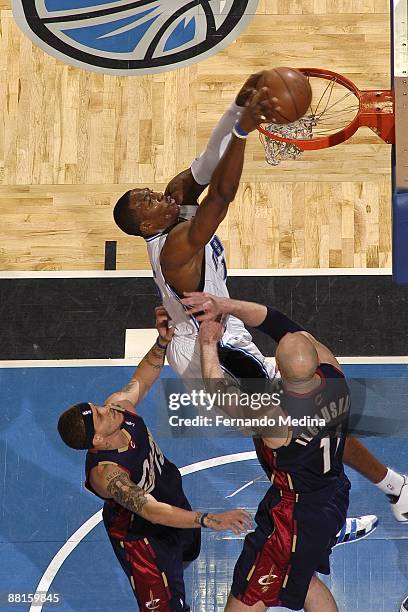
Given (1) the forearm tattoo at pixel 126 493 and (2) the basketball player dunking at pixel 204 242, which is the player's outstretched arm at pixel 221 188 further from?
(1) the forearm tattoo at pixel 126 493

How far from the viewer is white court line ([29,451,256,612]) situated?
593 centimetres

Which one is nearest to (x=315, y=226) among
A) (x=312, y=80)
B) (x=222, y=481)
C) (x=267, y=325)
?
(x=312, y=80)

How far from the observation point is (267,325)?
18.8ft

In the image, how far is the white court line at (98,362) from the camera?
21.2 feet

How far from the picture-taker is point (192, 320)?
572 centimetres

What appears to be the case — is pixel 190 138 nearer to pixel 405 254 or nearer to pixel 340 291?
pixel 340 291

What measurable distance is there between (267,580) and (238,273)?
2.07 m

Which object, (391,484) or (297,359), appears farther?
(391,484)

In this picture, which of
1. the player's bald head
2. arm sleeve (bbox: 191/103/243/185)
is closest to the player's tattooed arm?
the player's bald head

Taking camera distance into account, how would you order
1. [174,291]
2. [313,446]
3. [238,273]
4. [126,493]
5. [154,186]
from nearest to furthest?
[126,493] → [313,446] → [174,291] → [238,273] → [154,186]

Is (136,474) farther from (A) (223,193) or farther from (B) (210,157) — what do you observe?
(B) (210,157)

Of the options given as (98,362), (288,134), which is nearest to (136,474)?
(98,362)

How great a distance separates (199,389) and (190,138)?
2035 mm

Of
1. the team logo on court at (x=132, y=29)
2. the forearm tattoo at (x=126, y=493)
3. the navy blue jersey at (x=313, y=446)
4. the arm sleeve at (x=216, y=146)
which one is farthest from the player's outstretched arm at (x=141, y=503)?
the team logo on court at (x=132, y=29)
